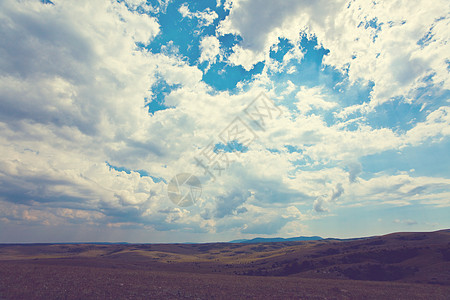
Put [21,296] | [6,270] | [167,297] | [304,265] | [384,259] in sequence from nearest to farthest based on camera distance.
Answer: [21,296], [167,297], [6,270], [384,259], [304,265]

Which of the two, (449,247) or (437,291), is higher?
(449,247)

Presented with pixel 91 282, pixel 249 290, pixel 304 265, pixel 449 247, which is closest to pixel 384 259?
pixel 449 247

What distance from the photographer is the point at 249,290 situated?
34219mm

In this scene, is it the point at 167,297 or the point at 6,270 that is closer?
the point at 167,297

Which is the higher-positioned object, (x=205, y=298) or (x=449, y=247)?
(x=449, y=247)

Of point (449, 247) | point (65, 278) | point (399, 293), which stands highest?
point (449, 247)

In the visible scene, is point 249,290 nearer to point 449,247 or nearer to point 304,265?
point 304,265

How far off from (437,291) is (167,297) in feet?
121

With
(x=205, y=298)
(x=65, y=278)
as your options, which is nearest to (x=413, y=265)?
(x=205, y=298)

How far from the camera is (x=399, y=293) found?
107 feet

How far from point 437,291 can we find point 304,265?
103 feet

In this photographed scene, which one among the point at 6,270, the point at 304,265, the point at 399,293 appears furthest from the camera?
the point at 304,265

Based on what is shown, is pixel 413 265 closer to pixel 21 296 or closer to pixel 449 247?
pixel 449 247

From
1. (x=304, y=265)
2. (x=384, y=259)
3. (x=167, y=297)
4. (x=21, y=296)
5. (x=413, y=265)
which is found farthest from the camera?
(x=304, y=265)
